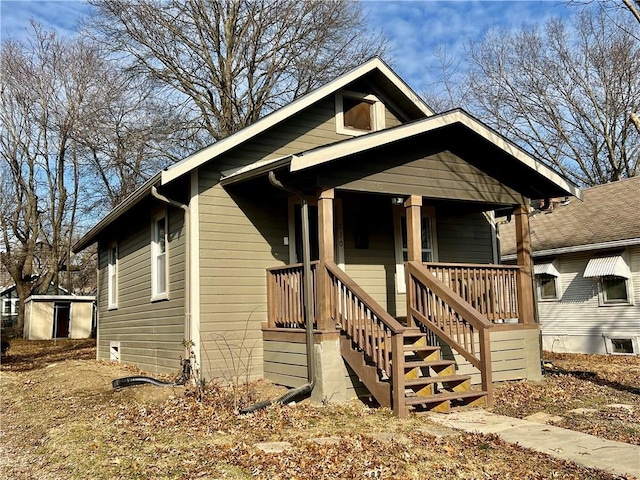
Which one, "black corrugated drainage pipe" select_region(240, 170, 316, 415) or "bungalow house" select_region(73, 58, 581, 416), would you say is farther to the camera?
"bungalow house" select_region(73, 58, 581, 416)

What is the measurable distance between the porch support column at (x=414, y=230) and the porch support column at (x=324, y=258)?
57.0 inches

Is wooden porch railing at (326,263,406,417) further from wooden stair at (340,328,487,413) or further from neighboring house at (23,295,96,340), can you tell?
neighboring house at (23,295,96,340)

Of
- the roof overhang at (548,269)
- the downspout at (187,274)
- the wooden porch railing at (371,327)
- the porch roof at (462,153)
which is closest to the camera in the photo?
the wooden porch railing at (371,327)

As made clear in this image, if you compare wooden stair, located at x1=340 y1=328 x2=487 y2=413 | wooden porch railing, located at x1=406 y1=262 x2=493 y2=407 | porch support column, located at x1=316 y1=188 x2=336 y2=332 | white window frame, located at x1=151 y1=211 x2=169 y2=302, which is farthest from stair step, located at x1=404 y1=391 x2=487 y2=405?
white window frame, located at x1=151 y1=211 x2=169 y2=302

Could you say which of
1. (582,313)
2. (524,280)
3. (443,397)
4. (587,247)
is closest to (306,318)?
(443,397)

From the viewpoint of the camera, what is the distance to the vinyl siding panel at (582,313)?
15.1 m

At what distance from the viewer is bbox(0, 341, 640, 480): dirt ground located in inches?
193

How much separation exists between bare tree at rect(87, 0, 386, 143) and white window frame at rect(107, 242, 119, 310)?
10.2 meters

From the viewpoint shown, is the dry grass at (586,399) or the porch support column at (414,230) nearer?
the dry grass at (586,399)

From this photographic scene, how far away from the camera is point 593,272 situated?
15.5 metres

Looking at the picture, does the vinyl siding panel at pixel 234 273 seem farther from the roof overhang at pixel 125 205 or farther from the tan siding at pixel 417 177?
the tan siding at pixel 417 177

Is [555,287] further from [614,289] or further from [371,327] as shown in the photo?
[371,327]

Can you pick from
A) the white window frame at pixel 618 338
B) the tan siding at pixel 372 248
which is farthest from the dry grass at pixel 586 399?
the white window frame at pixel 618 338

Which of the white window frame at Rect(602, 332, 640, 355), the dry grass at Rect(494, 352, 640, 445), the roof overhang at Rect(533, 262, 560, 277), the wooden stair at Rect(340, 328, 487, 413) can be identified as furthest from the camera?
the roof overhang at Rect(533, 262, 560, 277)
